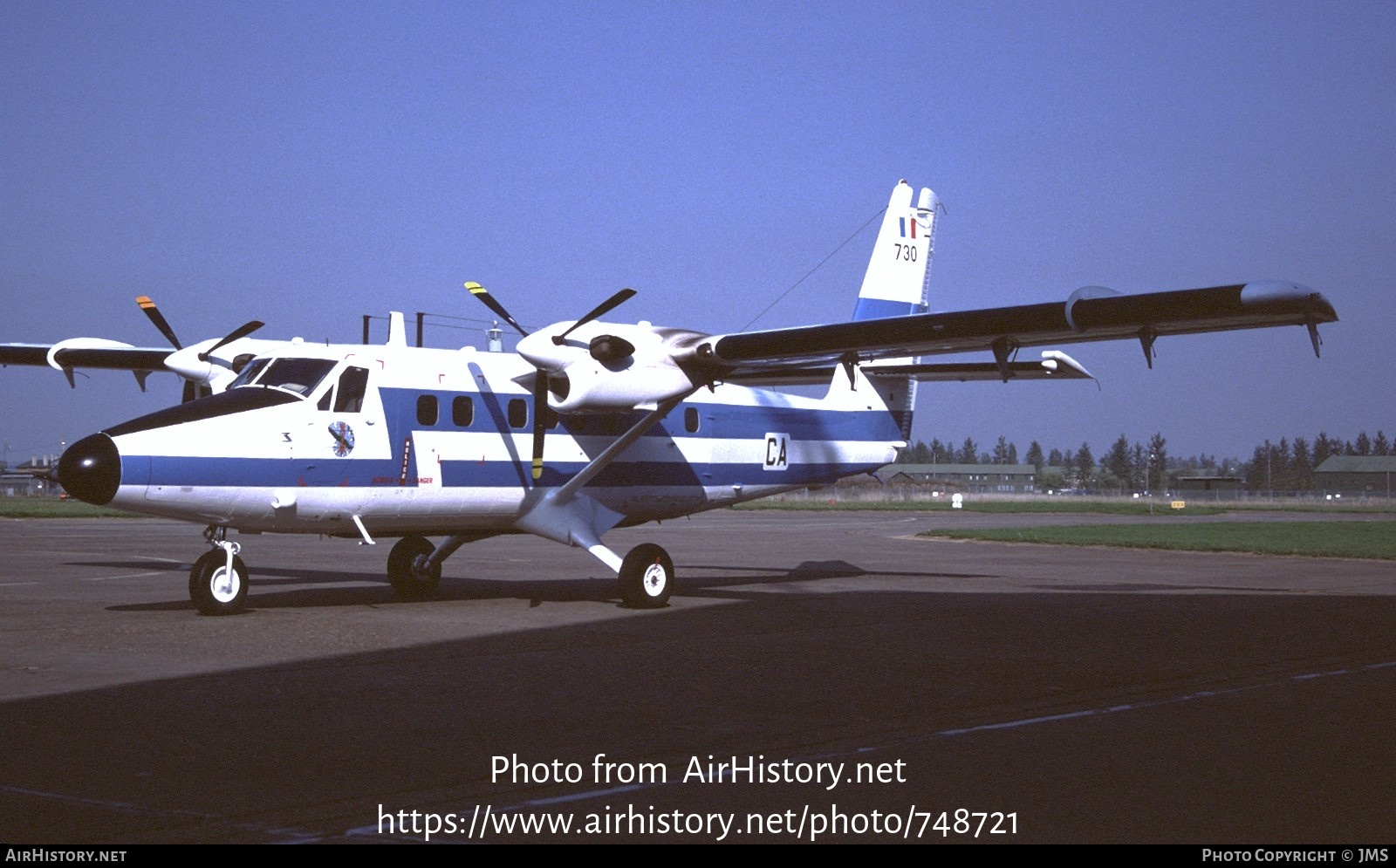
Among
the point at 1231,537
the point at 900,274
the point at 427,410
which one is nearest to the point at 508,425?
the point at 427,410

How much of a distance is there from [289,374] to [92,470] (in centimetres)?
288

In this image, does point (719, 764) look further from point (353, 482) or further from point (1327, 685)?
point (353, 482)

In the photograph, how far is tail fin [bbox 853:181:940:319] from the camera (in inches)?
917

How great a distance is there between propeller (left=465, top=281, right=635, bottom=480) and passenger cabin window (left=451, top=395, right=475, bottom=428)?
0.90 m

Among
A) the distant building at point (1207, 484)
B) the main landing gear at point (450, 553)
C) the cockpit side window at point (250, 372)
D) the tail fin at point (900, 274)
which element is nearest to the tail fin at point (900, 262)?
the tail fin at point (900, 274)

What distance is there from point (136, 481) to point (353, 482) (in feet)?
8.87

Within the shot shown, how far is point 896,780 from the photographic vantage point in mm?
7332

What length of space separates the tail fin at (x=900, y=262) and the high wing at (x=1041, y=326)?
4848 mm

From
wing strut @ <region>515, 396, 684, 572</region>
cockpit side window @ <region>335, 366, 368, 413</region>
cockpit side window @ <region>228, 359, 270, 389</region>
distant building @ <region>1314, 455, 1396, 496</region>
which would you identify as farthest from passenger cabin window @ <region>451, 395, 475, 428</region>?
distant building @ <region>1314, 455, 1396, 496</region>

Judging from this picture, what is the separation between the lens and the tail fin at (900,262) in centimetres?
2328

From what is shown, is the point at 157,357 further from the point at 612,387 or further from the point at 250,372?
the point at 612,387

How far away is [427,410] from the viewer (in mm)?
17438

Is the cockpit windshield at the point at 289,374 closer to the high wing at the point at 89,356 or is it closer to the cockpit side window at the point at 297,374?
the cockpit side window at the point at 297,374

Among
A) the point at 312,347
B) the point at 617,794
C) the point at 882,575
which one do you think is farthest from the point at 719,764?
the point at 882,575
